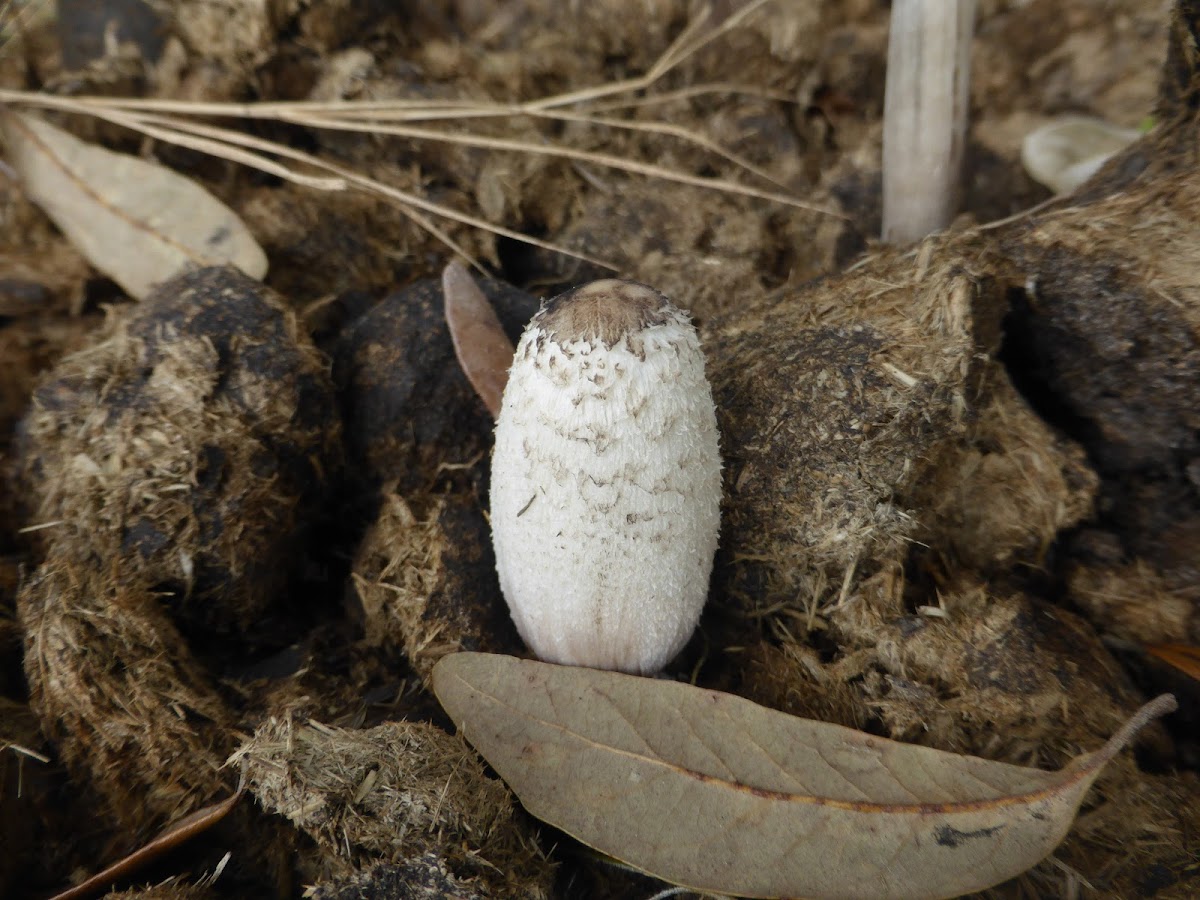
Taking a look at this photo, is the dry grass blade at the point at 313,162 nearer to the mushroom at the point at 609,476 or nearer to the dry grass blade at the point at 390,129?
the dry grass blade at the point at 390,129

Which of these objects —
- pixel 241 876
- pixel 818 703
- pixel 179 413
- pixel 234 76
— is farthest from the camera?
pixel 234 76

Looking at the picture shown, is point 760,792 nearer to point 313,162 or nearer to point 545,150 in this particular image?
point 545,150

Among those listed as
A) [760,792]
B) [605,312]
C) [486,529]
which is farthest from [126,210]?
[760,792]

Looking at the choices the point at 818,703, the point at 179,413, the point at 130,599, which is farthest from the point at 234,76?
the point at 818,703

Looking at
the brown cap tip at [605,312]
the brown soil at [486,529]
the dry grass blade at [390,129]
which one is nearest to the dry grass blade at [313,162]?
the dry grass blade at [390,129]

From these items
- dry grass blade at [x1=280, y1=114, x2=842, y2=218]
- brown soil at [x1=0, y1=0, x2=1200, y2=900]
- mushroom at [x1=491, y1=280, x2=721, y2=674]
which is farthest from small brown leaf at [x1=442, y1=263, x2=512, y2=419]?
dry grass blade at [x1=280, y1=114, x2=842, y2=218]

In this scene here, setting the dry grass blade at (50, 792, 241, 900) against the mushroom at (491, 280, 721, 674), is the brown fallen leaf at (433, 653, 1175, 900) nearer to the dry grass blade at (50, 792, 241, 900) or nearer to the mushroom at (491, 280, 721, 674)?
the mushroom at (491, 280, 721, 674)

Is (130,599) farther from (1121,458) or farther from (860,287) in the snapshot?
(1121,458)

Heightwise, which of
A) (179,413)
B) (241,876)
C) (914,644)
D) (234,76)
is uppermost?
(234,76)
